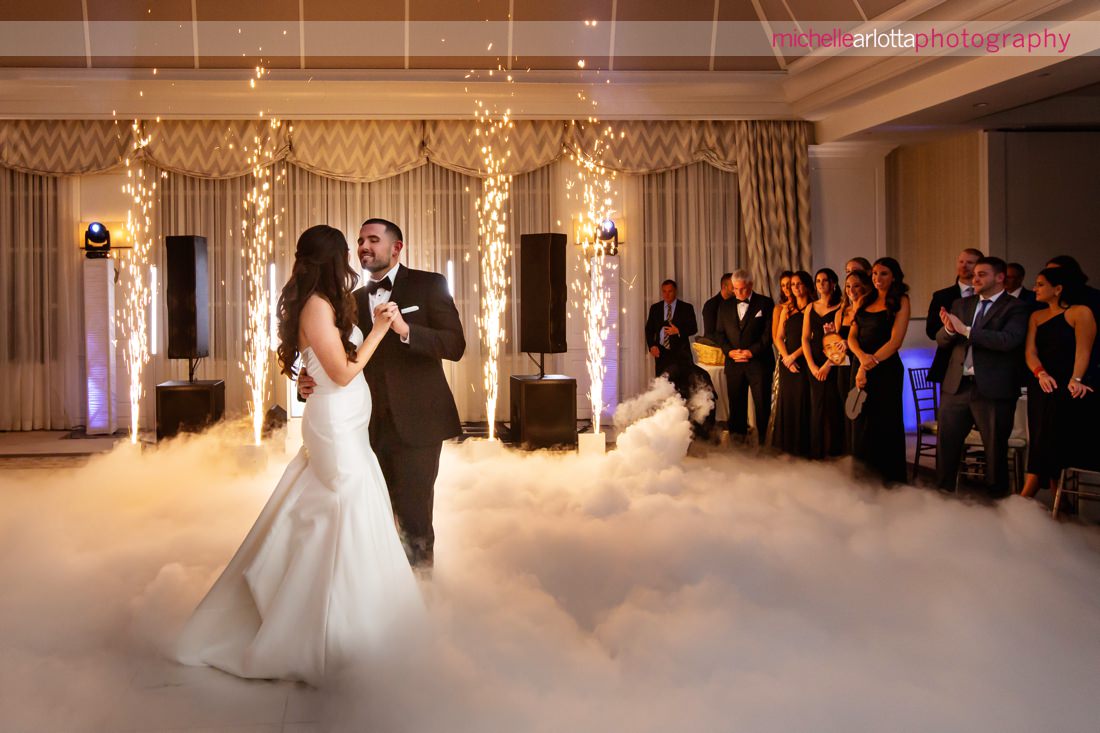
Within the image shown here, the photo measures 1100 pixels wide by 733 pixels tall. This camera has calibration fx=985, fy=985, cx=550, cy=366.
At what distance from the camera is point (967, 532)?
4.85 meters

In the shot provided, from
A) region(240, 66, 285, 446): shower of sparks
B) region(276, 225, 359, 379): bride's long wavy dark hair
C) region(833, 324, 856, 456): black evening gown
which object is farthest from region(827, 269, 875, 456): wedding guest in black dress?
region(240, 66, 285, 446): shower of sparks

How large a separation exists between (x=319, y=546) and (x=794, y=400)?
4641 mm

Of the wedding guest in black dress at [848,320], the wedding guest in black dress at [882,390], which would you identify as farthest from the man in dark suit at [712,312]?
the wedding guest in black dress at [882,390]

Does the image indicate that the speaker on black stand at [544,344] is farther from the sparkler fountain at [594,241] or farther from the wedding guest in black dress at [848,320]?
the sparkler fountain at [594,241]

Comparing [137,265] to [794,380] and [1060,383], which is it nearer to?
[794,380]

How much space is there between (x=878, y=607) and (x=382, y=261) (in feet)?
7.47

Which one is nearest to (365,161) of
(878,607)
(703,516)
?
(703,516)

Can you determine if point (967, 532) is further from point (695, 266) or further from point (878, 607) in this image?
point (695, 266)

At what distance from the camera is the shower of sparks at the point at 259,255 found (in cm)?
948

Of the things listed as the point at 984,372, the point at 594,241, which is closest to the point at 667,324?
the point at 594,241

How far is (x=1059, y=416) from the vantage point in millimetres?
5234

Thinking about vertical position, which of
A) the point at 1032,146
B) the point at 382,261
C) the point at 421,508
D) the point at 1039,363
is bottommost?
the point at 421,508

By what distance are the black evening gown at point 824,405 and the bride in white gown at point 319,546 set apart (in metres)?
4.03

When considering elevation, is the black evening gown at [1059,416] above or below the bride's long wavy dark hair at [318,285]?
below
